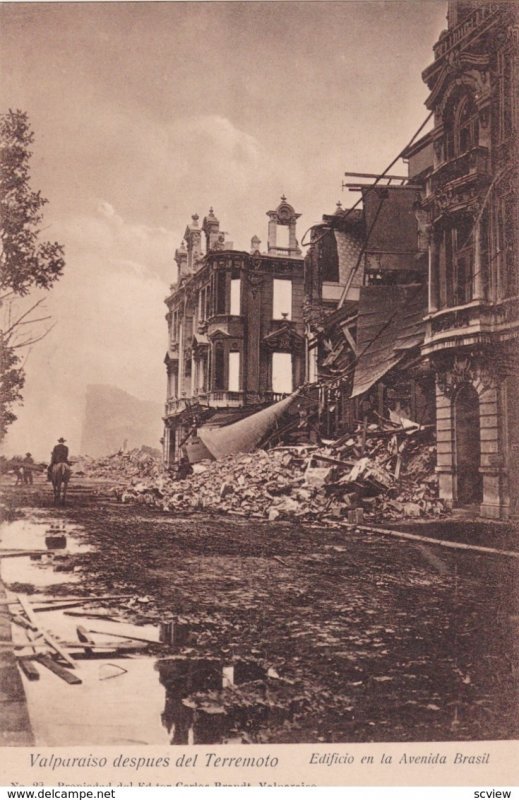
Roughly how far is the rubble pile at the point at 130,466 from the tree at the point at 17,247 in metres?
4.57

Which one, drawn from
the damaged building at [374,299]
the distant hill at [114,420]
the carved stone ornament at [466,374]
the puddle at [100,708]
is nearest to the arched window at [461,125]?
the damaged building at [374,299]

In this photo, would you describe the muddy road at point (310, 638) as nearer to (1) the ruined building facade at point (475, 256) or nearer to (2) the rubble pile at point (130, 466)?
(1) the ruined building facade at point (475, 256)

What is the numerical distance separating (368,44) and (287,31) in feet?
2.40

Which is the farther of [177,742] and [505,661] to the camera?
[505,661]

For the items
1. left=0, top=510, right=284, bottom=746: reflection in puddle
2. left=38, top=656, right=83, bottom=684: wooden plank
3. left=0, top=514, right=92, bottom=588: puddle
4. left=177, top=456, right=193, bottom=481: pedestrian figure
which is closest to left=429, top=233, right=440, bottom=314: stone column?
left=0, top=514, right=92, bottom=588: puddle

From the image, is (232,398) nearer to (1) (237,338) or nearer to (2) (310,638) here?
(1) (237,338)

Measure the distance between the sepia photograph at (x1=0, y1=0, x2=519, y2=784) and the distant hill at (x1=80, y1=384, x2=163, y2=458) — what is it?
0.04 metres

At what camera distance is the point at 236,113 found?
5.71 meters

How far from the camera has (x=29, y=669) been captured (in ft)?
12.7

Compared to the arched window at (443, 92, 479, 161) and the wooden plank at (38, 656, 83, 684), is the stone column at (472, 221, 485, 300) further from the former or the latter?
the wooden plank at (38, 656, 83, 684)

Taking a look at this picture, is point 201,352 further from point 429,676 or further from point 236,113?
point 429,676

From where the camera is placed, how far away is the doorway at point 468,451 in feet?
22.9

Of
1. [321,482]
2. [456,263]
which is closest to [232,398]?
[321,482]
